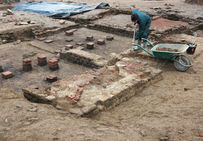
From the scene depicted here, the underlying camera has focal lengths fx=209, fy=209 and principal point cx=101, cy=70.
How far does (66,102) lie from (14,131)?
1.22 m

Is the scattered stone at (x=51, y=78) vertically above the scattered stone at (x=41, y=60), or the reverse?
the scattered stone at (x=41, y=60)

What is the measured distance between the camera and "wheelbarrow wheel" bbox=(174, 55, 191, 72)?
5476 millimetres

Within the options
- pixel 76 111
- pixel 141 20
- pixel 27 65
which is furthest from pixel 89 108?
pixel 141 20

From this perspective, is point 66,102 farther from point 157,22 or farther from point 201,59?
point 157,22

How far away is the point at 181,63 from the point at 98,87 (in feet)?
8.20

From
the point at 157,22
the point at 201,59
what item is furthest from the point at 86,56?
the point at 157,22

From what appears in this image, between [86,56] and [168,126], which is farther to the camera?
[86,56]

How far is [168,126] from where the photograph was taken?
124 inches

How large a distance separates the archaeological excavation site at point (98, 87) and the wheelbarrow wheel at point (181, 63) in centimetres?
3

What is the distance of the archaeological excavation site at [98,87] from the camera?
301 cm

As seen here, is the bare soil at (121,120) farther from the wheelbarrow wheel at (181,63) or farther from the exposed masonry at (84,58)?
the exposed masonry at (84,58)

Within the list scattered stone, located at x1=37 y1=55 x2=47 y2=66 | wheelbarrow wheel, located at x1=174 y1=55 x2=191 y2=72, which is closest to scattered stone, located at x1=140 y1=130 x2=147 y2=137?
wheelbarrow wheel, located at x1=174 y1=55 x2=191 y2=72

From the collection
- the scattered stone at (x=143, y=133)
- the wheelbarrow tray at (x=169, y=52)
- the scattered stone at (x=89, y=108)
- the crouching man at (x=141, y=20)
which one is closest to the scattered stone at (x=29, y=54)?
the crouching man at (x=141, y=20)

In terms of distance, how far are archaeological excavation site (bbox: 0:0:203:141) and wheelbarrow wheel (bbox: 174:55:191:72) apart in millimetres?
26
